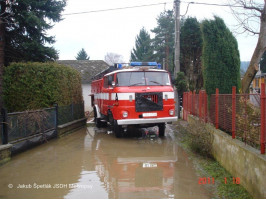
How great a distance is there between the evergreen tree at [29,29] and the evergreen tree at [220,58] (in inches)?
296

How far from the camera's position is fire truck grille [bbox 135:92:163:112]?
1004 centimetres

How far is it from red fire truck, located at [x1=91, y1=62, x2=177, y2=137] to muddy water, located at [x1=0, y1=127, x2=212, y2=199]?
105 cm

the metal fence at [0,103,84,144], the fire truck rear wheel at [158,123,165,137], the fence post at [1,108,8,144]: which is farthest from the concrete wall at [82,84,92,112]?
the fence post at [1,108,8,144]

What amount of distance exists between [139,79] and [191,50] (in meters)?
12.6

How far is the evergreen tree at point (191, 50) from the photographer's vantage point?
21.7 m

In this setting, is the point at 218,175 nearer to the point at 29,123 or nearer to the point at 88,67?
the point at 29,123

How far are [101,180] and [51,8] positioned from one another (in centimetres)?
1094

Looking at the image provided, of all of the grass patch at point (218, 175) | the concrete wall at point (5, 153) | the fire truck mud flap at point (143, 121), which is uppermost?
the fire truck mud flap at point (143, 121)

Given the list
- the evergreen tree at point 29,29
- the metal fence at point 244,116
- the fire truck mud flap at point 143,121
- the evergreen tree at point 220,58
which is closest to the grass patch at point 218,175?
the metal fence at point 244,116

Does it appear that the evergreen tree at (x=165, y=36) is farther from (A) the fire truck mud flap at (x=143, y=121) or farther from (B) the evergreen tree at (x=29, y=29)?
(A) the fire truck mud flap at (x=143, y=121)

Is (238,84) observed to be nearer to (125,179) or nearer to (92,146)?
(92,146)

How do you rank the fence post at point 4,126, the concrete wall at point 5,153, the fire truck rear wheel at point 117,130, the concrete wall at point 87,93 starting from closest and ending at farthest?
the concrete wall at point 5,153, the fence post at point 4,126, the fire truck rear wheel at point 117,130, the concrete wall at point 87,93

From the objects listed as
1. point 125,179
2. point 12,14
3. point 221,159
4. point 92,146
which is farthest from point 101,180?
point 12,14

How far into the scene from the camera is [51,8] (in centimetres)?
1396
